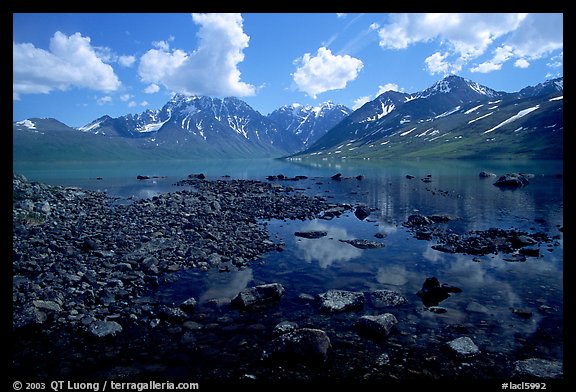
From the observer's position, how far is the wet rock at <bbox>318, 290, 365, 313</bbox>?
575 inches

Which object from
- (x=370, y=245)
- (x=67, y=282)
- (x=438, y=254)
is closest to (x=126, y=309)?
(x=67, y=282)

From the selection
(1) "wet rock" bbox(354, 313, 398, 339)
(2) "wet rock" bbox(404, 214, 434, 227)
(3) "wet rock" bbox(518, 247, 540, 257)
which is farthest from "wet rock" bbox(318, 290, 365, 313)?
(2) "wet rock" bbox(404, 214, 434, 227)

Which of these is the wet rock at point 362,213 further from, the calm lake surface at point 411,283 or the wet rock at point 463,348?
the wet rock at point 463,348

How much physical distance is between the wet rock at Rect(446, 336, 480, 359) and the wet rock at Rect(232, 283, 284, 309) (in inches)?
292

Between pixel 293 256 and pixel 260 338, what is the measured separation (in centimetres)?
1038

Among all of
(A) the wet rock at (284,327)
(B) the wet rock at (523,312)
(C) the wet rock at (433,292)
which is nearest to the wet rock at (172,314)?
(A) the wet rock at (284,327)

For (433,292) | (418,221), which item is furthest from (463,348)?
(418,221)

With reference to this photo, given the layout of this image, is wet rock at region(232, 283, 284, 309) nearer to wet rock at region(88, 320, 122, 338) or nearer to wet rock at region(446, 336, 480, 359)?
wet rock at region(88, 320, 122, 338)

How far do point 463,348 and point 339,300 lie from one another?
5217 millimetres

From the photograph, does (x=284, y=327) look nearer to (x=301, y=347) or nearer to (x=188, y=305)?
(x=301, y=347)

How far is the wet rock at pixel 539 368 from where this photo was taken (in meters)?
10.1
